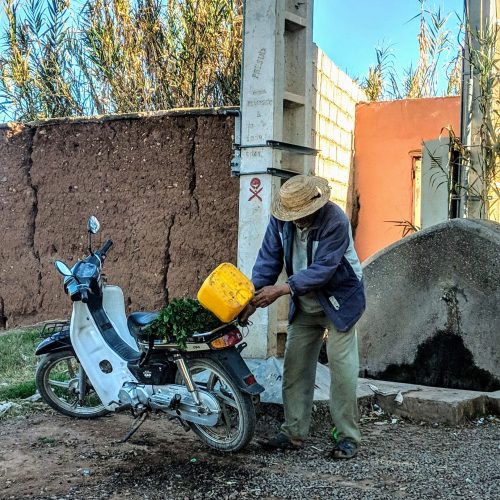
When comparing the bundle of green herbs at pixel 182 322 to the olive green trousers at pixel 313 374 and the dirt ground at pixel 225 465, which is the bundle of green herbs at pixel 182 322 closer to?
the olive green trousers at pixel 313 374

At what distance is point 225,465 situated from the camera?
4.32m

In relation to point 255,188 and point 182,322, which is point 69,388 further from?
point 255,188

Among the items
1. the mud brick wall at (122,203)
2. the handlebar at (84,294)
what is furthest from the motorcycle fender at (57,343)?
the mud brick wall at (122,203)

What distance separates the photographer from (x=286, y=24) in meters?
5.92

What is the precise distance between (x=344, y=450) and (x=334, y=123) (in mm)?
5156

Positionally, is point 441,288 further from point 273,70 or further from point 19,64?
point 19,64

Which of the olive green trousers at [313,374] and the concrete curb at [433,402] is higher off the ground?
the olive green trousers at [313,374]

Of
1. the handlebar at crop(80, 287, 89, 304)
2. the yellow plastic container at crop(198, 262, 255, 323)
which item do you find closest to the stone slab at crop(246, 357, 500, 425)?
the yellow plastic container at crop(198, 262, 255, 323)

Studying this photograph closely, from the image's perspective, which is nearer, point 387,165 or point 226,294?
point 226,294

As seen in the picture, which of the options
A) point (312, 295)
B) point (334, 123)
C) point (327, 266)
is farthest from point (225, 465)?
point (334, 123)

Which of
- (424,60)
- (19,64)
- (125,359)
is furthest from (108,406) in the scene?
(424,60)

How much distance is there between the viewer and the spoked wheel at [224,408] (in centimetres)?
440

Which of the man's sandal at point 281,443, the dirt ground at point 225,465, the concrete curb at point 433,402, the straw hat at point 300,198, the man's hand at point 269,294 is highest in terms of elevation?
the straw hat at point 300,198

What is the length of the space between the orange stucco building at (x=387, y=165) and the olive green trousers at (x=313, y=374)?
16.7 feet
